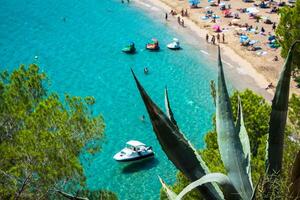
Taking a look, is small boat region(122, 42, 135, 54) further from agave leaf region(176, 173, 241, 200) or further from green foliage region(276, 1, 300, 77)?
agave leaf region(176, 173, 241, 200)

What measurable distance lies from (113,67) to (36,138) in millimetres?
26301

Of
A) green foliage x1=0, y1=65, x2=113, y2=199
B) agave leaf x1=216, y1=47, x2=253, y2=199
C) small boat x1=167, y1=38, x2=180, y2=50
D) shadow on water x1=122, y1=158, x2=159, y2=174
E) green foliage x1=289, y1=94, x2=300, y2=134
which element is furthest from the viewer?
small boat x1=167, y1=38, x2=180, y2=50

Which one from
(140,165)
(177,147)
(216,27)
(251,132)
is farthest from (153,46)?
(177,147)

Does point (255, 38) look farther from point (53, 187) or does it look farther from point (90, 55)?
point (53, 187)

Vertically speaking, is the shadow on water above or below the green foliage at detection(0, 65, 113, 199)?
below

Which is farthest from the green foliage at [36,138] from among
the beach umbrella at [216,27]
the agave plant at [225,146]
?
the beach umbrella at [216,27]

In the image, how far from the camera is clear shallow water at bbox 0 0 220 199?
2764cm

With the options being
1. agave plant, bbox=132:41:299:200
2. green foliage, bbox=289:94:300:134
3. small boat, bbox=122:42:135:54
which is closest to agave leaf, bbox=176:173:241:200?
agave plant, bbox=132:41:299:200

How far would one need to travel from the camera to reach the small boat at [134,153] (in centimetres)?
2780

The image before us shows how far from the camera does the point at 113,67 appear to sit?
41188 mm

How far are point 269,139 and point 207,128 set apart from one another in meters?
24.2

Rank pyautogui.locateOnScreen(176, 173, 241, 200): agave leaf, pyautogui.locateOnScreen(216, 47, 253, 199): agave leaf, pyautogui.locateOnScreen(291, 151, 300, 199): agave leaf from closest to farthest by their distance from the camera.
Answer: pyautogui.locateOnScreen(176, 173, 241, 200): agave leaf
pyautogui.locateOnScreen(291, 151, 300, 199): agave leaf
pyautogui.locateOnScreen(216, 47, 253, 199): agave leaf

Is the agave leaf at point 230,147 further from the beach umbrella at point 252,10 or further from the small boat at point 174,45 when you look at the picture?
the beach umbrella at point 252,10

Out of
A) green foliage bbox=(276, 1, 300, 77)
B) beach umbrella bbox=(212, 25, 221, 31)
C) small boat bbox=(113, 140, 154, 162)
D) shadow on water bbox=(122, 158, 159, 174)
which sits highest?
green foliage bbox=(276, 1, 300, 77)
